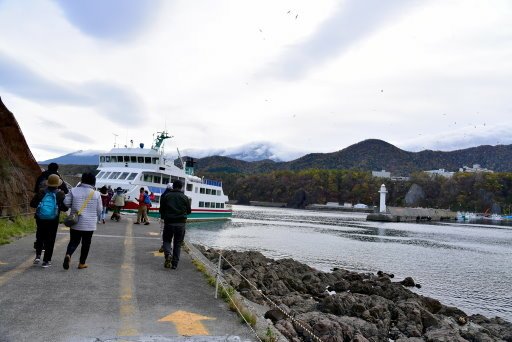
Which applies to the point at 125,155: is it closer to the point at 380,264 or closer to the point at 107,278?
the point at 380,264

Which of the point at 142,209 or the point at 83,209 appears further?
the point at 142,209

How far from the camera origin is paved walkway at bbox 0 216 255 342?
16.1 ft

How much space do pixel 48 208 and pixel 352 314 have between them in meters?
7.60

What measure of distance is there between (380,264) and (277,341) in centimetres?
2430

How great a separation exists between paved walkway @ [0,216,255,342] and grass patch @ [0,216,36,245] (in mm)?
2074

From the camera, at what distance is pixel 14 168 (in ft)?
51.8

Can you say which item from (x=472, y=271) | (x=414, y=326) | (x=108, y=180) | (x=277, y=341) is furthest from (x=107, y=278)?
(x=108, y=180)

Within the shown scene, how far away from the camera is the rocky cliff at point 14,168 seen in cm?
1476

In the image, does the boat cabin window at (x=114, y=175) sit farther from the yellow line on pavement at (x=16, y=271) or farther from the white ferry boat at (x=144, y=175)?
the yellow line on pavement at (x=16, y=271)

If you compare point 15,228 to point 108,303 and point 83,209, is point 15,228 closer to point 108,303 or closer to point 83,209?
point 83,209

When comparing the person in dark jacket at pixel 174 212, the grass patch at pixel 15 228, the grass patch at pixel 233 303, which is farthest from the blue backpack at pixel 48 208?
the grass patch at pixel 15 228

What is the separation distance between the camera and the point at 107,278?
7.78 meters

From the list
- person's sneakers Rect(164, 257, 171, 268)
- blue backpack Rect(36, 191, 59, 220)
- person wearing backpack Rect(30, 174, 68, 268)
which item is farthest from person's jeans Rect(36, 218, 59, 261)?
person's sneakers Rect(164, 257, 171, 268)

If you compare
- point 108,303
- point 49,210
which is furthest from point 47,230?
point 108,303
